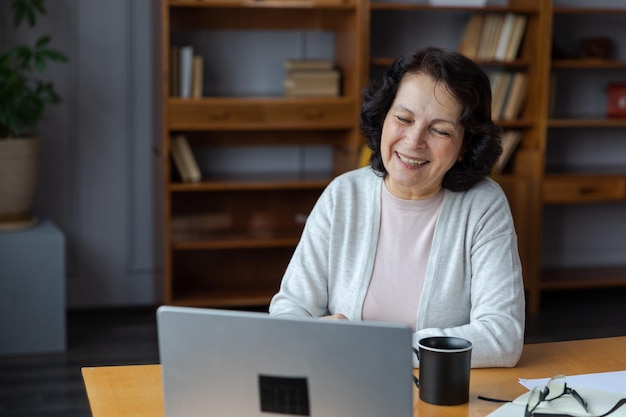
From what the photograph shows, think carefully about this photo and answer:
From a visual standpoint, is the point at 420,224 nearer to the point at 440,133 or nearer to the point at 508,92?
the point at 440,133

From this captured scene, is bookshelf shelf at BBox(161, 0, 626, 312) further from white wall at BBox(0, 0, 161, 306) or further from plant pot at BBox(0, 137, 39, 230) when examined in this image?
plant pot at BBox(0, 137, 39, 230)

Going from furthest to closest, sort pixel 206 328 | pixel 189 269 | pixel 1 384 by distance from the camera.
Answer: pixel 189 269, pixel 1 384, pixel 206 328

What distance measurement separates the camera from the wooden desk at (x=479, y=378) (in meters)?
1.58

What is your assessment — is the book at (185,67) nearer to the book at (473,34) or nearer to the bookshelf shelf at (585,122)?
the book at (473,34)

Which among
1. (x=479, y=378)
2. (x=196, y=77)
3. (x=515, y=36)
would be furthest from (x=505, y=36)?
(x=479, y=378)

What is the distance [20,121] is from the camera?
420cm

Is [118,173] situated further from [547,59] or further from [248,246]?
[547,59]

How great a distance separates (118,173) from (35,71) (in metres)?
0.62

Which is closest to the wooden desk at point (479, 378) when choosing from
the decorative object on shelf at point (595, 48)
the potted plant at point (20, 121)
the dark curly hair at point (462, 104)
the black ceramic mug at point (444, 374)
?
the black ceramic mug at point (444, 374)

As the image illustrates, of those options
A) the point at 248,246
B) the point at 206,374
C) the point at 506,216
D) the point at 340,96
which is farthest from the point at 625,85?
the point at 206,374

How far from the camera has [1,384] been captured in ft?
12.3

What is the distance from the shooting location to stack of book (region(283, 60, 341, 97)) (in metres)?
4.62

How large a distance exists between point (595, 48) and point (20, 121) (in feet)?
9.58

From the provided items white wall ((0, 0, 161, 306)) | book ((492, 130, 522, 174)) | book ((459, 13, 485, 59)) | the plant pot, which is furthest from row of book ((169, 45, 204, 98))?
book ((492, 130, 522, 174))
